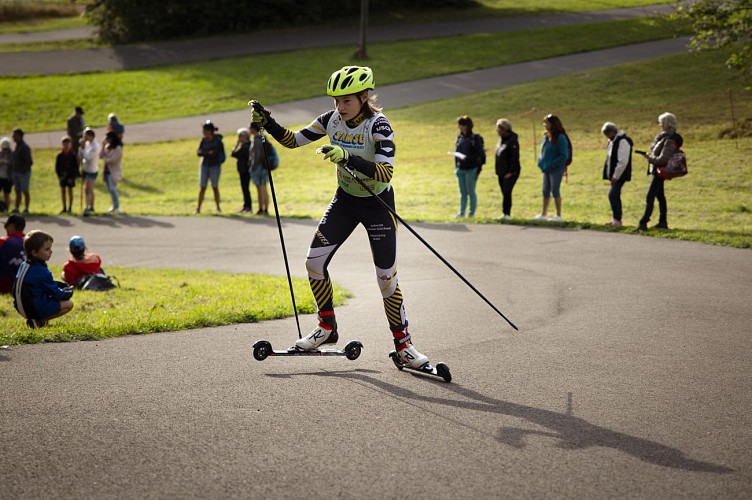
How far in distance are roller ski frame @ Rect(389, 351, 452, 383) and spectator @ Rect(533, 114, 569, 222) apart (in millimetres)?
10565

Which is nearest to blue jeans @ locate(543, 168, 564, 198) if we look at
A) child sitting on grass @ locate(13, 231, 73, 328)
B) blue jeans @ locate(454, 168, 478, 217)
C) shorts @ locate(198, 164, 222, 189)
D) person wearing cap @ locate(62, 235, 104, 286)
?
blue jeans @ locate(454, 168, 478, 217)

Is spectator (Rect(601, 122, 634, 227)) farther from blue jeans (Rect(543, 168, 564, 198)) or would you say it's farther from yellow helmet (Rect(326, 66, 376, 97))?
yellow helmet (Rect(326, 66, 376, 97))

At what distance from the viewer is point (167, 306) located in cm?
1118

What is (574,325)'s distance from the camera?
935 centimetres

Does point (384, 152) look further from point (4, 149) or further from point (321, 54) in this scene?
point (321, 54)

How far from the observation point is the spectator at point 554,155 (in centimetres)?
1738

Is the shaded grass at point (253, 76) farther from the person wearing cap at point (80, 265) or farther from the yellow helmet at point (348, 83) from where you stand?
the yellow helmet at point (348, 83)

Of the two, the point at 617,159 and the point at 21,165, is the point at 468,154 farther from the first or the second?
the point at 21,165

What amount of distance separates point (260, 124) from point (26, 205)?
17508mm

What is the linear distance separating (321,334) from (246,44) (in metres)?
44.3

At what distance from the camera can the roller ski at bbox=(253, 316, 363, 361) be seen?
762 centimetres

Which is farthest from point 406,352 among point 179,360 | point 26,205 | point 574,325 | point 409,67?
point 409,67

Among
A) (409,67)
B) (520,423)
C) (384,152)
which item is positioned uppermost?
(409,67)

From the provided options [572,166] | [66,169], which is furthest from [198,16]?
[572,166]
